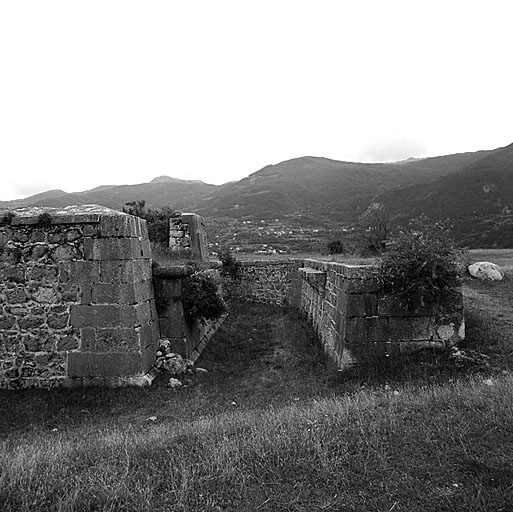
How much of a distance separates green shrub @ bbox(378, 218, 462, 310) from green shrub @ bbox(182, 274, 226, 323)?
373cm

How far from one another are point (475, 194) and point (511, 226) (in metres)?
16.9

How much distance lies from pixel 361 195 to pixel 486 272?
63665mm

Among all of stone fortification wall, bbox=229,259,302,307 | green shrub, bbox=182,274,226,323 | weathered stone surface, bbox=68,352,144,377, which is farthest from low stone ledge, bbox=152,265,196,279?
stone fortification wall, bbox=229,259,302,307

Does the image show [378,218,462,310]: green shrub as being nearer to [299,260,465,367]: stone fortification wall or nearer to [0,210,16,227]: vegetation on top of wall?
[299,260,465,367]: stone fortification wall

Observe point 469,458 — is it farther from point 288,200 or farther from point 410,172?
point 410,172

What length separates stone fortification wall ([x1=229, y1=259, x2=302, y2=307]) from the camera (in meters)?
18.9

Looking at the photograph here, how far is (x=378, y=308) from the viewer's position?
7.82m

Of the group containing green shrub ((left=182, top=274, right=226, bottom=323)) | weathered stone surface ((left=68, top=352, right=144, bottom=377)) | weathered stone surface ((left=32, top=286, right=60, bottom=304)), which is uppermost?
weathered stone surface ((left=32, top=286, right=60, bottom=304))

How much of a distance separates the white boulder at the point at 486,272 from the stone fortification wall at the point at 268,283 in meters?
7.49

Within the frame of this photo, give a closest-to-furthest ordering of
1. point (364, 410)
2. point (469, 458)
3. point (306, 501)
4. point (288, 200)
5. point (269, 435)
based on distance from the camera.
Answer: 1. point (306, 501)
2. point (469, 458)
3. point (269, 435)
4. point (364, 410)
5. point (288, 200)

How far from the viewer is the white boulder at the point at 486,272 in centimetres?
1238

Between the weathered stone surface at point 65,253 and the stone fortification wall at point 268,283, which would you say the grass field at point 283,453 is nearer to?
the weathered stone surface at point 65,253

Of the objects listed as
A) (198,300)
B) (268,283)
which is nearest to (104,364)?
(198,300)

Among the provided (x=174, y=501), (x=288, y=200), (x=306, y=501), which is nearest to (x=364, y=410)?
(x=306, y=501)
